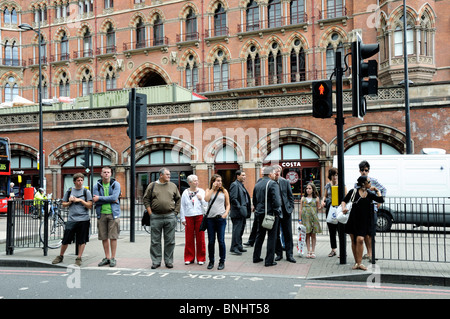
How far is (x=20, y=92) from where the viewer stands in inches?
1599

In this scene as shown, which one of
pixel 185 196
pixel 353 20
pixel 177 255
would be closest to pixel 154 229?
pixel 185 196

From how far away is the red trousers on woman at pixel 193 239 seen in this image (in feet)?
26.7

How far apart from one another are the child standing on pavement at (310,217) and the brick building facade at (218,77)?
40.2 ft

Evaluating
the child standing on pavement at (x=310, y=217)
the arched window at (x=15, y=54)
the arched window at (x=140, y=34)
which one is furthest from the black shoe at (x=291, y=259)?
the arched window at (x=15, y=54)

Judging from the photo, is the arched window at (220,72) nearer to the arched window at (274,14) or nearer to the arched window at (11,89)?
the arched window at (274,14)

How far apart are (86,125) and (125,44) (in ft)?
42.3

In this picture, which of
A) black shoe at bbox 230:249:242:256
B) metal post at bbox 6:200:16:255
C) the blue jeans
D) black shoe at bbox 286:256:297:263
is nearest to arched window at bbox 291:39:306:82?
black shoe at bbox 230:249:242:256

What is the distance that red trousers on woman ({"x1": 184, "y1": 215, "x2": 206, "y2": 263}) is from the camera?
26.7ft

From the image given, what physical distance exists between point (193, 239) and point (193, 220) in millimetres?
364

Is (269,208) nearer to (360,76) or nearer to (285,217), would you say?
(285,217)

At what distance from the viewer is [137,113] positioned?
36.5ft

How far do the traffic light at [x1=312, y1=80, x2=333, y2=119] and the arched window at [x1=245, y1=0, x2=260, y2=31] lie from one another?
26.0 meters

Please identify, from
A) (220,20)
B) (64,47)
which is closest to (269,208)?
(220,20)

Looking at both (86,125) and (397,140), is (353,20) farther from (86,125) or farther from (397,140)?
(86,125)
